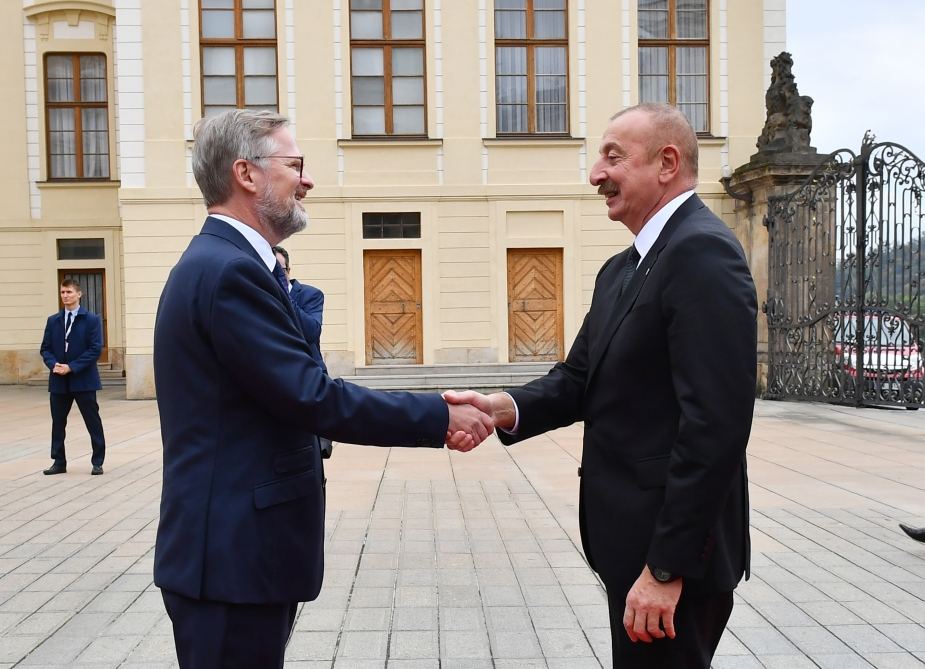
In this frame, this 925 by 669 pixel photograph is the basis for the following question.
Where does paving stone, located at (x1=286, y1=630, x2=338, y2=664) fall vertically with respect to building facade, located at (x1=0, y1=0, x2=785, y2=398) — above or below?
below

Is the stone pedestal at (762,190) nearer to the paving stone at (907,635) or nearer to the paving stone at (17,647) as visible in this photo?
the paving stone at (907,635)

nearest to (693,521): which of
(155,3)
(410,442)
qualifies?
(410,442)

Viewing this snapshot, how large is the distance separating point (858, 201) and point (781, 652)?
10.8m

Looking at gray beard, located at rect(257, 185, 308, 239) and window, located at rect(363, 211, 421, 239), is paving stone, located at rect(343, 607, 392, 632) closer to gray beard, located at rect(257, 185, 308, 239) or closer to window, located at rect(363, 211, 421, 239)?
gray beard, located at rect(257, 185, 308, 239)

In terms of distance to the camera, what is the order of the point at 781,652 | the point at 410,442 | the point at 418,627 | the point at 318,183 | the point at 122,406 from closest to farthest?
the point at 410,442 < the point at 781,652 < the point at 418,627 < the point at 122,406 < the point at 318,183

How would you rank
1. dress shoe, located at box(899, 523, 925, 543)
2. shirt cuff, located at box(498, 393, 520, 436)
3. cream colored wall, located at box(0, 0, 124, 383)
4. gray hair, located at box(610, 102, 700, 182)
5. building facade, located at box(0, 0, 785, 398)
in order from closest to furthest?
gray hair, located at box(610, 102, 700, 182)
shirt cuff, located at box(498, 393, 520, 436)
dress shoe, located at box(899, 523, 925, 543)
building facade, located at box(0, 0, 785, 398)
cream colored wall, located at box(0, 0, 124, 383)

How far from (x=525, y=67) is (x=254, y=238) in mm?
16820

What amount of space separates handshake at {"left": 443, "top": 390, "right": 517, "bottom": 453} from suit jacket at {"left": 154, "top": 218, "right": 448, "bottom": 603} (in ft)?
1.40

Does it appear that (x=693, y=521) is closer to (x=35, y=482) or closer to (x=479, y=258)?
(x=35, y=482)

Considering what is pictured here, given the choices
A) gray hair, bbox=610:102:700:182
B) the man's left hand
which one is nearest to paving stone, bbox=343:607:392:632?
the man's left hand

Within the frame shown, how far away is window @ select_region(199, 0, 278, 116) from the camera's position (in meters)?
18.0

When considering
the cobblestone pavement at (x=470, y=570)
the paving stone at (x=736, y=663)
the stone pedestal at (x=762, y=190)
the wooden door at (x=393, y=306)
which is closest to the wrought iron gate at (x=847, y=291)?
the stone pedestal at (x=762, y=190)

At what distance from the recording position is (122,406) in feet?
55.5

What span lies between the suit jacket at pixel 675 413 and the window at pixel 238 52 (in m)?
16.8
